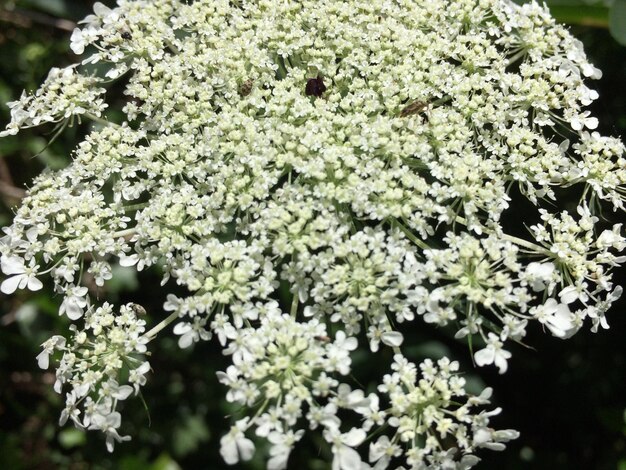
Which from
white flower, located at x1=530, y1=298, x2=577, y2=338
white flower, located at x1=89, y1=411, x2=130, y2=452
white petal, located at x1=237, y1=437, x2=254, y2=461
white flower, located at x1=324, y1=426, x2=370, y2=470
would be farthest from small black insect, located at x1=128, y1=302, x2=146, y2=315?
white flower, located at x1=530, y1=298, x2=577, y2=338

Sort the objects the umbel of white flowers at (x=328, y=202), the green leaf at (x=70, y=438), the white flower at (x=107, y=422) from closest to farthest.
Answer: the umbel of white flowers at (x=328, y=202), the white flower at (x=107, y=422), the green leaf at (x=70, y=438)

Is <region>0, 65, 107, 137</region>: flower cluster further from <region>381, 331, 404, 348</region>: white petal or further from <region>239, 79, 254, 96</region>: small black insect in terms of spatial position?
<region>381, 331, 404, 348</region>: white petal

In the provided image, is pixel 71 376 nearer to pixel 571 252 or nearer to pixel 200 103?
pixel 200 103

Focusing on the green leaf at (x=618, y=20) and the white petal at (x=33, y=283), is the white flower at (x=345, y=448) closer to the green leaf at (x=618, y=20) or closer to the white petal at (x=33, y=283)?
the white petal at (x=33, y=283)

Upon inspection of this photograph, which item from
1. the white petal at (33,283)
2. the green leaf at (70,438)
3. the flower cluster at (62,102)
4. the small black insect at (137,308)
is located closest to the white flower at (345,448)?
the small black insect at (137,308)

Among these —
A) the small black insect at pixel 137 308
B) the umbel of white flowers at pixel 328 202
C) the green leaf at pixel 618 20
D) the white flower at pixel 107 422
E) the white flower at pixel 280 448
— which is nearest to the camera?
the white flower at pixel 280 448

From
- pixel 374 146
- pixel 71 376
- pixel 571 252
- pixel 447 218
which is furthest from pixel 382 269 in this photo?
pixel 71 376
